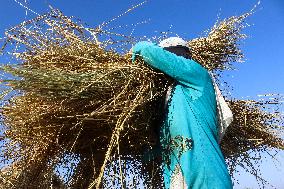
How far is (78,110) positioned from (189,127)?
1.80 feet

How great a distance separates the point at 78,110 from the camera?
102 inches

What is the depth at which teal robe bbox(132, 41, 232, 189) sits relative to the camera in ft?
8.18

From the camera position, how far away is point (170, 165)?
8.68 feet

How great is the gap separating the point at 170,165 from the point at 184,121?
24 centimetres

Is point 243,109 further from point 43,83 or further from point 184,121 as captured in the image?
point 43,83

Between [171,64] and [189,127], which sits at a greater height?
[171,64]

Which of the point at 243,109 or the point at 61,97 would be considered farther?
the point at 243,109

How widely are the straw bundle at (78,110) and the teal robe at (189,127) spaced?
9cm

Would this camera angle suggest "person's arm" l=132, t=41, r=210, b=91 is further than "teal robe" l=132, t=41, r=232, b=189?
Yes

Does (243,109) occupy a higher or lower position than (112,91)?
higher

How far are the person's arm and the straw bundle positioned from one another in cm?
7

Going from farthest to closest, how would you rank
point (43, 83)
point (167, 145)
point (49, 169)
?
point (49, 169) → point (167, 145) → point (43, 83)

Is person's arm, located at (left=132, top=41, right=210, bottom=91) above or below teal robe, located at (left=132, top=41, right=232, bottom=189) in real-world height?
above

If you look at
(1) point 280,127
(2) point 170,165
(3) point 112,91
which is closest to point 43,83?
(3) point 112,91
